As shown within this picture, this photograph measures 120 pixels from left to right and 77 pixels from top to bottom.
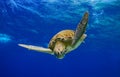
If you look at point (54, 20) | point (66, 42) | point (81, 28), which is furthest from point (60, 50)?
point (54, 20)

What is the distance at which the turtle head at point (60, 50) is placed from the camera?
4391 millimetres

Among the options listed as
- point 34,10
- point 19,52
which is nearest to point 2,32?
point 34,10

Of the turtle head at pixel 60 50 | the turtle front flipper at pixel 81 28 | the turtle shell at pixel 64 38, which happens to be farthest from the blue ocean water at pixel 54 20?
the turtle front flipper at pixel 81 28

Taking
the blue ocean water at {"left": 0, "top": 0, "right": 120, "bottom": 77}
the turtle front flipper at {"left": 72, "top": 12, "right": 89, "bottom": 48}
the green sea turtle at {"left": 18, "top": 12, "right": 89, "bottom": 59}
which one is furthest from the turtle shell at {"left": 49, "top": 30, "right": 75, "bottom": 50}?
the blue ocean water at {"left": 0, "top": 0, "right": 120, "bottom": 77}

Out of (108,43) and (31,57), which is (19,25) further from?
(31,57)

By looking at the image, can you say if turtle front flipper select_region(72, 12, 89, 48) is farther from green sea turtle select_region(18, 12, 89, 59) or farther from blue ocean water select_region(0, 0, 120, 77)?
blue ocean water select_region(0, 0, 120, 77)

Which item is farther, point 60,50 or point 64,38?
point 64,38

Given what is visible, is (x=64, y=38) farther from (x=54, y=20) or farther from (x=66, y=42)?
(x=54, y=20)

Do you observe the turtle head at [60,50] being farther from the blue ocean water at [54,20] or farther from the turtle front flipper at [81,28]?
the blue ocean water at [54,20]

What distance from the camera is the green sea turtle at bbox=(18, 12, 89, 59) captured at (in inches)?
161

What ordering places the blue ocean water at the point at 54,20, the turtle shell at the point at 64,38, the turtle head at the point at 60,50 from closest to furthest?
the turtle head at the point at 60,50
the turtle shell at the point at 64,38
the blue ocean water at the point at 54,20

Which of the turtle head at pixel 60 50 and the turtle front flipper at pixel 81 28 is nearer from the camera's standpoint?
the turtle front flipper at pixel 81 28

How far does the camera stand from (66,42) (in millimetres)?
4824

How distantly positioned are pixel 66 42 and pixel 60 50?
0.42 meters
